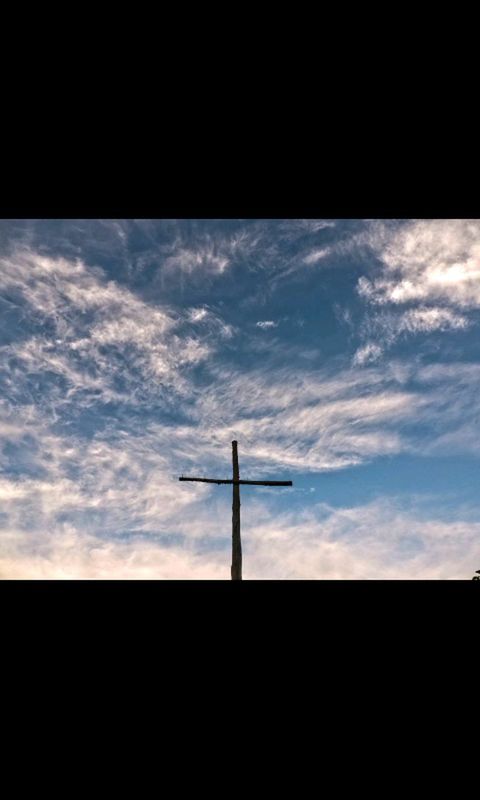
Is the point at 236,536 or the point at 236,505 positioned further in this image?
the point at 236,505

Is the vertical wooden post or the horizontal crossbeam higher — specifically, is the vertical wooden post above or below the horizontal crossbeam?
below

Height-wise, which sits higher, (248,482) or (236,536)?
(248,482)

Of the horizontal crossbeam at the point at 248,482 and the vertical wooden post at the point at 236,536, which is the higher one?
the horizontal crossbeam at the point at 248,482

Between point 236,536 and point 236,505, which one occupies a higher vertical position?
point 236,505
